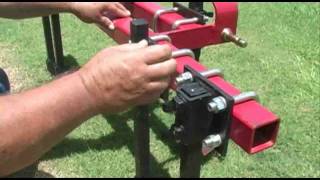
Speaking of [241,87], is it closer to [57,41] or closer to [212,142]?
[57,41]

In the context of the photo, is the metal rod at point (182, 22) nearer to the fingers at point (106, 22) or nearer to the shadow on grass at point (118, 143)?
the fingers at point (106, 22)

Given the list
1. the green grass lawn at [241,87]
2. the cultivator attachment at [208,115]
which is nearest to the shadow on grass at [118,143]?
the green grass lawn at [241,87]

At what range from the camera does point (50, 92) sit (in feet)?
5.29

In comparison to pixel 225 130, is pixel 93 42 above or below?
below

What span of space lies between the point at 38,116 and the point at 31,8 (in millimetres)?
1419

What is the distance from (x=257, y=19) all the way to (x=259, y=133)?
394 cm

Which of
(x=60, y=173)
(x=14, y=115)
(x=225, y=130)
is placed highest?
(x=14, y=115)

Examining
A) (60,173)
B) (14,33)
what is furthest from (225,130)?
(14,33)

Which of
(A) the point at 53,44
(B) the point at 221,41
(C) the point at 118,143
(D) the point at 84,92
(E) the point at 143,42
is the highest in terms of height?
(E) the point at 143,42

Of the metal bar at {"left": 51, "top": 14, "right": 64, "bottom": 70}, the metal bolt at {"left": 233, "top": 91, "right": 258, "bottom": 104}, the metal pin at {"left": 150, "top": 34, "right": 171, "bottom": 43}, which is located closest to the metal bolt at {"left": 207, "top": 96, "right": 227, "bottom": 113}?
the metal bolt at {"left": 233, "top": 91, "right": 258, "bottom": 104}

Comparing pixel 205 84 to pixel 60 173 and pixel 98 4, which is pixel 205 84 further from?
pixel 60 173

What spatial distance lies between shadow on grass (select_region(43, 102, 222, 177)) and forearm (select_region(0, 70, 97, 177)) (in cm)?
156

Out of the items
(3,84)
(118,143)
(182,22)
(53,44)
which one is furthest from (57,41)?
(182,22)

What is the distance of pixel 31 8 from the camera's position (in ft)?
9.30
